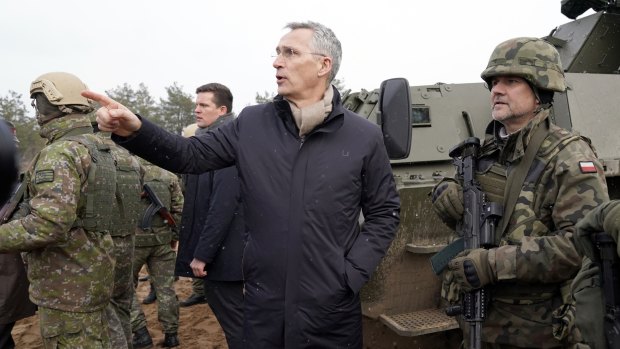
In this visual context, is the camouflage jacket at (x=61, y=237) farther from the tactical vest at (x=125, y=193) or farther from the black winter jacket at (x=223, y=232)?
the black winter jacket at (x=223, y=232)

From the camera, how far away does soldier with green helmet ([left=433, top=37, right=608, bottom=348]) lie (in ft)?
7.32

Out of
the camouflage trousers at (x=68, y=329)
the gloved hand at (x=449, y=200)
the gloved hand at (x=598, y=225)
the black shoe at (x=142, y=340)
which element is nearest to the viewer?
the gloved hand at (x=598, y=225)

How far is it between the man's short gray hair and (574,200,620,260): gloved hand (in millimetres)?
1249

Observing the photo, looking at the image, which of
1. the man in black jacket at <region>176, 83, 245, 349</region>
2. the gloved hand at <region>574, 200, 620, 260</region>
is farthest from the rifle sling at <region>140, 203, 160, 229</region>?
the gloved hand at <region>574, 200, 620, 260</region>

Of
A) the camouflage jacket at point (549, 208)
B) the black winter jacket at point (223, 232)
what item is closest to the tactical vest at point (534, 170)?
the camouflage jacket at point (549, 208)

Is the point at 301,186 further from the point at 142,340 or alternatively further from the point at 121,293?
the point at 142,340

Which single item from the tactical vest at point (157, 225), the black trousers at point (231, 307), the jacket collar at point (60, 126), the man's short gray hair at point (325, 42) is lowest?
the black trousers at point (231, 307)

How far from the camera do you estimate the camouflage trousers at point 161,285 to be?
5.12 metres

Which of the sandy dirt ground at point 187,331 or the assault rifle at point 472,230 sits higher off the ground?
the assault rifle at point 472,230

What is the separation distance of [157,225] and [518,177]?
147 inches

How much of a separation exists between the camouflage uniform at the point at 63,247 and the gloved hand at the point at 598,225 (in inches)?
93.3

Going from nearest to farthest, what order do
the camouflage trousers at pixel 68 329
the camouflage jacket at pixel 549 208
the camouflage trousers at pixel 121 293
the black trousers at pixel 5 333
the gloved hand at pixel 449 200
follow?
1. the camouflage jacket at pixel 549 208
2. the gloved hand at pixel 449 200
3. the camouflage trousers at pixel 68 329
4. the camouflage trousers at pixel 121 293
5. the black trousers at pixel 5 333

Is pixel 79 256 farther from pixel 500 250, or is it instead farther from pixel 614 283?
pixel 614 283

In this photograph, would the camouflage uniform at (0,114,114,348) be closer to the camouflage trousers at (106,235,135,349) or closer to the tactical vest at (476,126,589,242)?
the camouflage trousers at (106,235,135,349)
